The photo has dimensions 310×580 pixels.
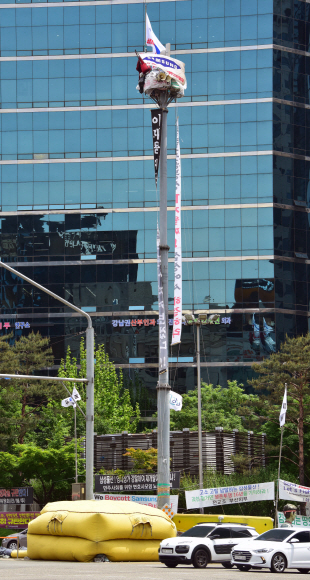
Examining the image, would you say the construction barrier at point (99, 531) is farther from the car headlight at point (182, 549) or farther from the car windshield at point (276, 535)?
the car windshield at point (276, 535)

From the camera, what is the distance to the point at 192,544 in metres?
24.5

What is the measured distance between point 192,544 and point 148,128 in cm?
5768

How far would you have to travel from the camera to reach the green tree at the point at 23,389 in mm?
58688

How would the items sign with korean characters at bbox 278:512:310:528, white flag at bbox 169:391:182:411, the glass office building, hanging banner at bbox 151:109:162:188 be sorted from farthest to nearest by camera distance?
the glass office building
sign with korean characters at bbox 278:512:310:528
hanging banner at bbox 151:109:162:188
white flag at bbox 169:391:182:411

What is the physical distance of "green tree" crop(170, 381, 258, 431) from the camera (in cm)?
6316

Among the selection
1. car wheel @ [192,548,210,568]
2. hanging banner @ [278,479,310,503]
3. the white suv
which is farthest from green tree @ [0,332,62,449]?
car wheel @ [192,548,210,568]

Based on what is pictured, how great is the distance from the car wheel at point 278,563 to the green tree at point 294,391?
29124 mm

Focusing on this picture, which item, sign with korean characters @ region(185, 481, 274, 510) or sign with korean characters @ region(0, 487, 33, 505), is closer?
sign with korean characters @ region(185, 481, 274, 510)

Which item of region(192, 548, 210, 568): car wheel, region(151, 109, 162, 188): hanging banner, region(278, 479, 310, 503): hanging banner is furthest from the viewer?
region(278, 479, 310, 503): hanging banner

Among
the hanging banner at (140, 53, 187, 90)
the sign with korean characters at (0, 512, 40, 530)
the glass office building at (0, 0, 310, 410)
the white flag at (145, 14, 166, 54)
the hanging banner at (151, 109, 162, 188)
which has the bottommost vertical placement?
the sign with korean characters at (0, 512, 40, 530)

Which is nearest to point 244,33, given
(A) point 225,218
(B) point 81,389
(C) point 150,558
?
(A) point 225,218

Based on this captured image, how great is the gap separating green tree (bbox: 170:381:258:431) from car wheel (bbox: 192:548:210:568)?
36.8 meters

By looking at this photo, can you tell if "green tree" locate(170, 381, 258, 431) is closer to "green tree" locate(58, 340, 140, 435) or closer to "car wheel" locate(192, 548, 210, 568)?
"green tree" locate(58, 340, 140, 435)

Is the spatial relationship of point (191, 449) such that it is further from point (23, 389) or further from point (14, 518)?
point (23, 389)
